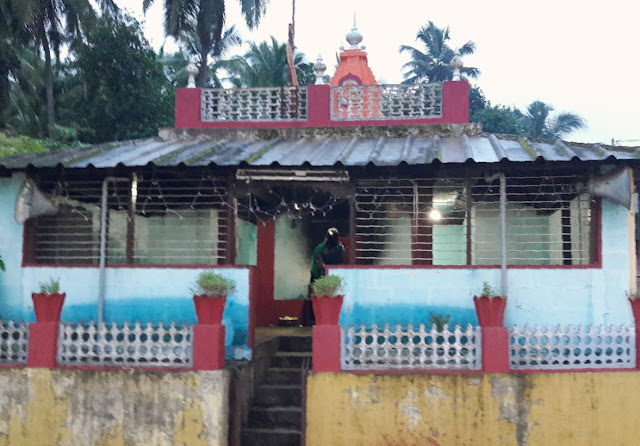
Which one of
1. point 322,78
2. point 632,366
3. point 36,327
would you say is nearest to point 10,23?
point 322,78

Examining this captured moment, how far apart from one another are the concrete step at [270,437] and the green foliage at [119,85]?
14.3 m

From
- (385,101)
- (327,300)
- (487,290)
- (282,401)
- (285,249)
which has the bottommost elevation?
(282,401)

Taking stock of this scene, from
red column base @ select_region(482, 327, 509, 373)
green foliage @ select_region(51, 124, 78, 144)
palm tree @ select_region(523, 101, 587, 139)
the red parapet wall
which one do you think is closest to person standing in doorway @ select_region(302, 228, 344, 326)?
the red parapet wall

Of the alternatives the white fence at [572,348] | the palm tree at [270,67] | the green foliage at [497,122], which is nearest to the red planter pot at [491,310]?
the white fence at [572,348]

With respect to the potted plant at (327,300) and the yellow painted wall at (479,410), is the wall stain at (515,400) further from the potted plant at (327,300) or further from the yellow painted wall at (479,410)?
the potted plant at (327,300)

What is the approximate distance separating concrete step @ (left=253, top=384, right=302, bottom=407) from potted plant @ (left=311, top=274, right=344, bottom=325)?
1.60 m

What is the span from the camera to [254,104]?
10742mm

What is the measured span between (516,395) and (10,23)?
726 inches

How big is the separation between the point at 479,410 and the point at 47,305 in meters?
5.18

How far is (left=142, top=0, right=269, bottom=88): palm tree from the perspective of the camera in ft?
78.1

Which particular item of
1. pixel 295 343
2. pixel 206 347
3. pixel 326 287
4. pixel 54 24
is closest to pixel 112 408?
pixel 206 347

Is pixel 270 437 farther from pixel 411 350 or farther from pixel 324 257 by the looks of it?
pixel 324 257

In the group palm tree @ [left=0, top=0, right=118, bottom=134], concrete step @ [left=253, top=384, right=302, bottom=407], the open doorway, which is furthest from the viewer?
palm tree @ [left=0, top=0, right=118, bottom=134]

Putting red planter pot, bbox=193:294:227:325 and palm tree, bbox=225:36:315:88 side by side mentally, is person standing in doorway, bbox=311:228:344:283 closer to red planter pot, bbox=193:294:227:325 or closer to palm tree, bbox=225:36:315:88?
red planter pot, bbox=193:294:227:325
